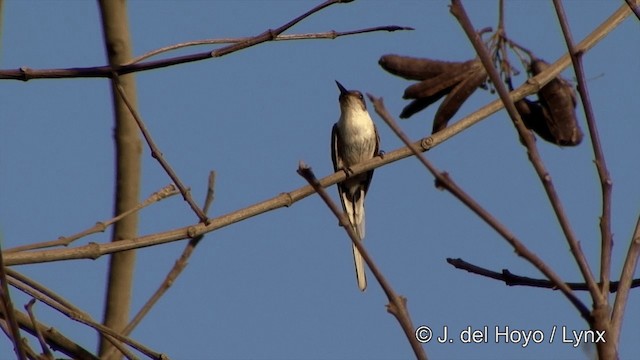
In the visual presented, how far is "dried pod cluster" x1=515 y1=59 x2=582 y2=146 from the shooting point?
3.62m

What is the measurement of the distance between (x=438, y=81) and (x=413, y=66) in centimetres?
45

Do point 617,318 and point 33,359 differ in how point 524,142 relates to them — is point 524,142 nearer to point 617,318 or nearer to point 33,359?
point 617,318

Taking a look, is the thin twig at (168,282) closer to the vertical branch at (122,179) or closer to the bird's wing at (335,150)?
the vertical branch at (122,179)

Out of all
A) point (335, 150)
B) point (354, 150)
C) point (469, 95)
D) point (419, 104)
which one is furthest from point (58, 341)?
point (335, 150)

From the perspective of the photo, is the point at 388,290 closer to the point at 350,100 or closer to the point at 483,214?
the point at 483,214

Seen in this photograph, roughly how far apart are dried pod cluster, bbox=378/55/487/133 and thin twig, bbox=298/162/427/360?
4.73 ft

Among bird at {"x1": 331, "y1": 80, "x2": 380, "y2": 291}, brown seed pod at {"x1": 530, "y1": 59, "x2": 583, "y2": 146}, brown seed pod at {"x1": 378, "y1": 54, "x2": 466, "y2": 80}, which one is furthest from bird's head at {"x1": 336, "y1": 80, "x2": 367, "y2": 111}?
brown seed pod at {"x1": 530, "y1": 59, "x2": 583, "y2": 146}

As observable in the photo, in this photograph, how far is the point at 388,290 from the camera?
1.80 metres

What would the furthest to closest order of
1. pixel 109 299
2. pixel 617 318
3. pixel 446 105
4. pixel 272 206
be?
pixel 446 105 → pixel 109 299 → pixel 272 206 → pixel 617 318

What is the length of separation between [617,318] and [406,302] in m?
0.39

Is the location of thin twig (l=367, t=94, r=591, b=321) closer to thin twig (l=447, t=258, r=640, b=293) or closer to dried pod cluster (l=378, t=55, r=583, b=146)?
thin twig (l=447, t=258, r=640, b=293)

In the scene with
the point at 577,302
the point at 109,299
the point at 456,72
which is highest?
the point at 456,72

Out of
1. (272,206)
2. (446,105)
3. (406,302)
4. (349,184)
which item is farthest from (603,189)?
(349,184)

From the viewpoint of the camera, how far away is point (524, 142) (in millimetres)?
1796
